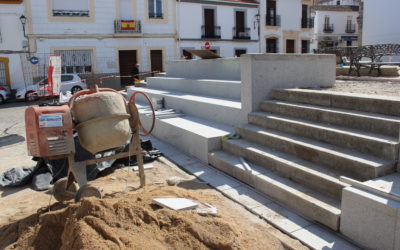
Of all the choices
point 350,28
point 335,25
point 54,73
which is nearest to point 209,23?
point 54,73

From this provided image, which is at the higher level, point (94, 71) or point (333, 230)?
point (94, 71)

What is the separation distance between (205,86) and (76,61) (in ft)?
51.0

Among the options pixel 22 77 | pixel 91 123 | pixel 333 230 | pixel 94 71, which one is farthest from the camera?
pixel 94 71

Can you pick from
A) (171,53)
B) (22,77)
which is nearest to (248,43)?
(171,53)

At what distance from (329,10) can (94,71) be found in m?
32.4

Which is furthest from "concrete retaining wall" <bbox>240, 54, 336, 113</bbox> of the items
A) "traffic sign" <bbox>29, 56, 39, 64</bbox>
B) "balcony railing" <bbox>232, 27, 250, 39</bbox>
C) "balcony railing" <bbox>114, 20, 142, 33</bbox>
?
"balcony railing" <bbox>232, 27, 250, 39</bbox>

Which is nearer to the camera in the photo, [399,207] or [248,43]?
[399,207]

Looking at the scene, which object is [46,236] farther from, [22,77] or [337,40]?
[337,40]

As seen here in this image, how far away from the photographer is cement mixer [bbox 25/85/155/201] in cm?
377

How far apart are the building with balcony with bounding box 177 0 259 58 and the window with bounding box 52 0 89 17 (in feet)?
21.1

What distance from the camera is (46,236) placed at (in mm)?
3301

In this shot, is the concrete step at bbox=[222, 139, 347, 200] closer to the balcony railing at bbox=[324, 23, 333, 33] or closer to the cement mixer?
the cement mixer

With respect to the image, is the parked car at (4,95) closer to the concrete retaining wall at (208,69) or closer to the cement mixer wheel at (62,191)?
the concrete retaining wall at (208,69)

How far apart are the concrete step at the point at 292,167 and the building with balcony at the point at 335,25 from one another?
40.6 meters
